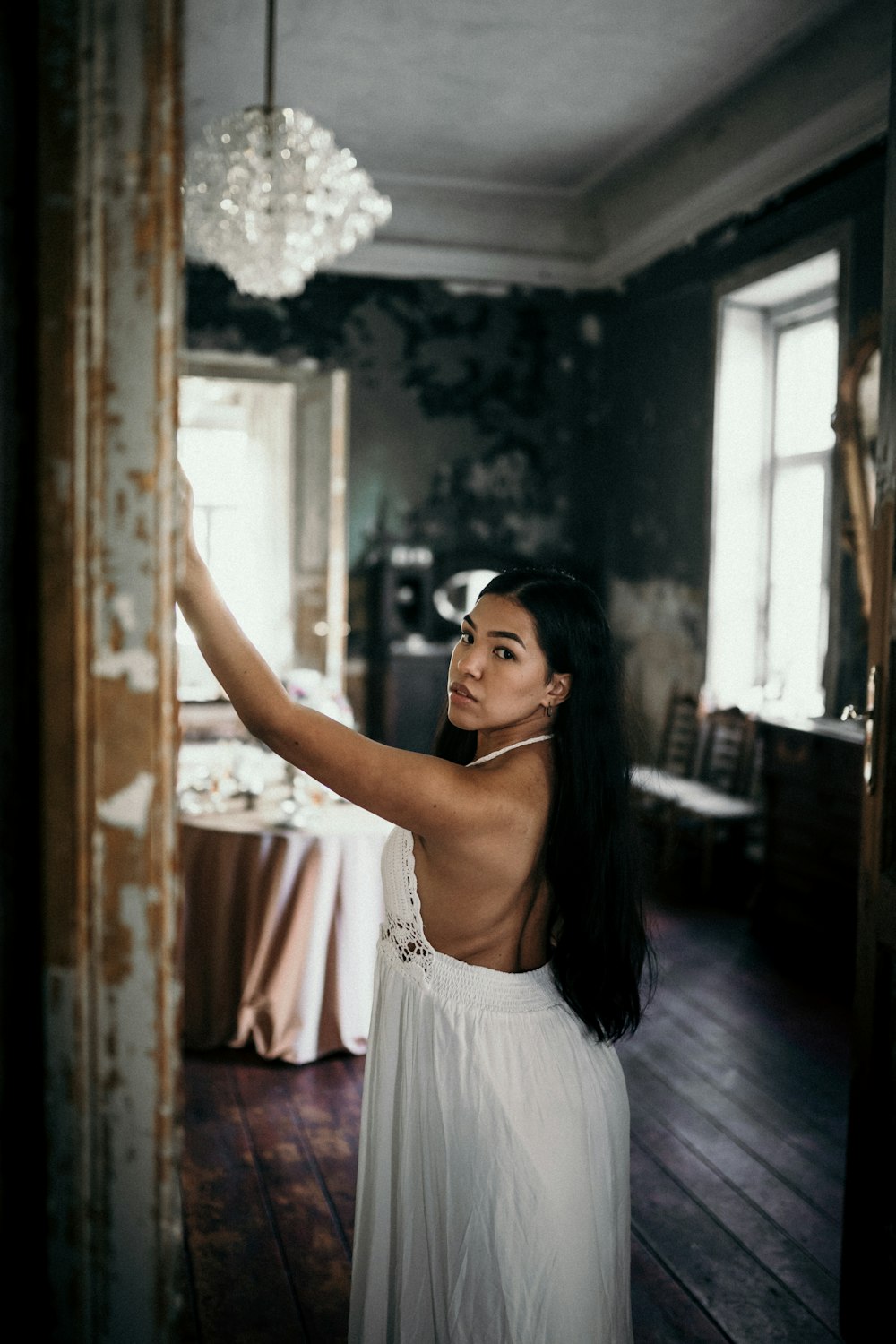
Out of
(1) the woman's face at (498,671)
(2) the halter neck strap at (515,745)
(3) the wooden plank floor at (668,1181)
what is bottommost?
(3) the wooden plank floor at (668,1181)

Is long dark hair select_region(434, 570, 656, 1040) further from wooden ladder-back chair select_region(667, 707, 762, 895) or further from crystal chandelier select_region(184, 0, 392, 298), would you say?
wooden ladder-back chair select_region(667, 707, 762, 895)

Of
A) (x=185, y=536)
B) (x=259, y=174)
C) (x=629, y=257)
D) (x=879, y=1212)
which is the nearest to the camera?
(x=185, y=536)

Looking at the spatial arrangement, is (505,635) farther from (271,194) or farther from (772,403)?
(772,403)

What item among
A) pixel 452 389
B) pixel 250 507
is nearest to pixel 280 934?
pixel 250 507

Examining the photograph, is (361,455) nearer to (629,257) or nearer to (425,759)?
(629,257)

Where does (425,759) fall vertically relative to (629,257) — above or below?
below

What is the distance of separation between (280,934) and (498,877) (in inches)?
87.8

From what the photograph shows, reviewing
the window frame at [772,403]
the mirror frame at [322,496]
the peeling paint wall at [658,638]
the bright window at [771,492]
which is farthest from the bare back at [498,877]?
the mirror frame at [322,496]

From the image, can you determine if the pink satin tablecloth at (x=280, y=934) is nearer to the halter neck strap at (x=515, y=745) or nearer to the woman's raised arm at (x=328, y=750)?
the halter neck strap at (x=515, y=745)

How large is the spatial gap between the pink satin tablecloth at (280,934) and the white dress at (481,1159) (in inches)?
74.9

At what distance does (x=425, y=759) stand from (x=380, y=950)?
43 cm

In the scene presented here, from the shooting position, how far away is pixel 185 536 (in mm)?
1231

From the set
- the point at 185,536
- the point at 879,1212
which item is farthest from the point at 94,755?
the point at 879,1212

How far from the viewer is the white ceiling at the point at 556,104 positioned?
5.11m
